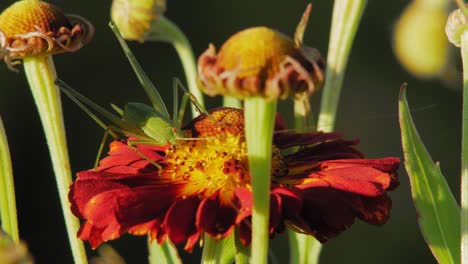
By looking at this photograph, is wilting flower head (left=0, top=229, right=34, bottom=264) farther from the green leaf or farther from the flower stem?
the green leaf

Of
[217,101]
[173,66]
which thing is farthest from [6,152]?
[173,66]

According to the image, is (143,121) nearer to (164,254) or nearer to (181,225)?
(164,254)

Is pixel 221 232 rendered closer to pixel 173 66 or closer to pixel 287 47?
pixel 287 47

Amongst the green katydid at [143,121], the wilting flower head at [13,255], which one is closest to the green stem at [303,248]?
the green katydid at [143,121]

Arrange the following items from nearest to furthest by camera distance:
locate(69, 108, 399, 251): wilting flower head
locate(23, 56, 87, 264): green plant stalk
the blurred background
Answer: locate(69, 108, 399, 251): wilting flower head < locate(23, 56, 87, 264): green plant stalk < the blurred background

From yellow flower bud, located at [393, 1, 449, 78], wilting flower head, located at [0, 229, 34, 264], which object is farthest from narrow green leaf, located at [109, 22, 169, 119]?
wilting flower head, located at [0, 229, 34, 264]

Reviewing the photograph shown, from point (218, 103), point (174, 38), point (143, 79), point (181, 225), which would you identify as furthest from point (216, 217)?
point (218, 103)

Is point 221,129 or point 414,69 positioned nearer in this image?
point 414,69

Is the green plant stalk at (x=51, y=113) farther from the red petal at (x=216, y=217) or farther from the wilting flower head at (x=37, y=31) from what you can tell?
the red petal at (x=216, y=217)
